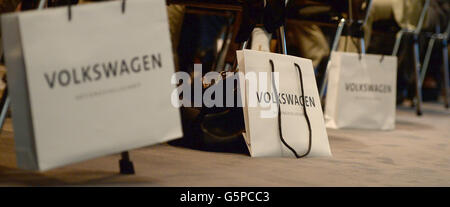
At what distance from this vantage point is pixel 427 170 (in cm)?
169

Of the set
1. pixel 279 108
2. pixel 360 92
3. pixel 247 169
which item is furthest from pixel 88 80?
pixel 360 92

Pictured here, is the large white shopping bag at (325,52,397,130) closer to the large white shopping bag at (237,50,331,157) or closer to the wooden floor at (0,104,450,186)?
the wooden floor at (0,104,450,186)

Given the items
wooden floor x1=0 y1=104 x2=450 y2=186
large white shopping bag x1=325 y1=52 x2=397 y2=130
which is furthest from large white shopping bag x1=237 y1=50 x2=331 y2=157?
large white shopping bag x1=325 y1=52 x2=397 y2=130

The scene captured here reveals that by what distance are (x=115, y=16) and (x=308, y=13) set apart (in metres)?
1.63

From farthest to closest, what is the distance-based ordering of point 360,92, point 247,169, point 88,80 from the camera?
1. point 360,92
2. point 247,169
3. point 88,80

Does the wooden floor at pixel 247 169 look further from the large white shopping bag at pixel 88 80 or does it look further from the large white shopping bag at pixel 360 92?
the large white shopping bag at pixel 360 92

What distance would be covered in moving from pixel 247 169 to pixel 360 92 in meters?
1.31

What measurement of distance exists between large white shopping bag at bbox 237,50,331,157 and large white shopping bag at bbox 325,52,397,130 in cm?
80

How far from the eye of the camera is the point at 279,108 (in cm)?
170

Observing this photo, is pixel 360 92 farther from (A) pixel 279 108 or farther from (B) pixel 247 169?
(B) pixel 247 169

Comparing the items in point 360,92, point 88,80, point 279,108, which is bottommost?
point 360,92

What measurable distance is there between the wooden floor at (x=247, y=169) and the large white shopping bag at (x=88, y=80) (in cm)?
10
